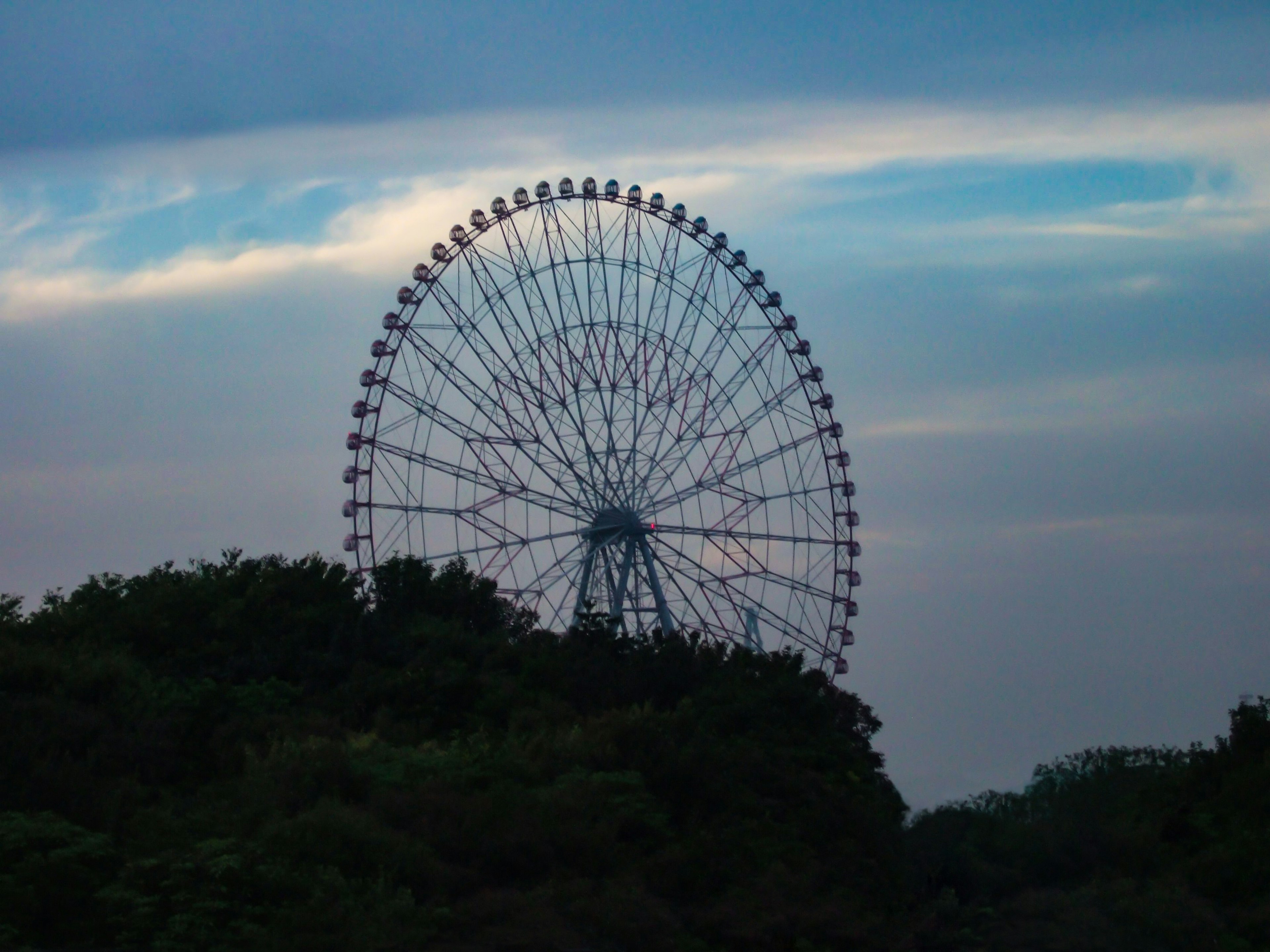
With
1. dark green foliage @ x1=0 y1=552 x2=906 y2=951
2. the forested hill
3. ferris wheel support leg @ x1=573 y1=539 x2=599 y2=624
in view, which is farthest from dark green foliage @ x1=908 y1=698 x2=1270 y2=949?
ferris wheel support leg @ x1=573 y1=539 x2=599 y2=624

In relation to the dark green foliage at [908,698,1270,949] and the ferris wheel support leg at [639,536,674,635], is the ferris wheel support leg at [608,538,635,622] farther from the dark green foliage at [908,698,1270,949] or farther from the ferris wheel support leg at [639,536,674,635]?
the dark green foliage at [908,698,1270,949]

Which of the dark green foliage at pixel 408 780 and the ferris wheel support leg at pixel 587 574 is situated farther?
the ferris wheel support leg at pixel 587 574

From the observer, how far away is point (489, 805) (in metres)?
28.6

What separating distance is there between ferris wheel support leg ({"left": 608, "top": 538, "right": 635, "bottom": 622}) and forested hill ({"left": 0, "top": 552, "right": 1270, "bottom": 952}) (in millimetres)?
2884

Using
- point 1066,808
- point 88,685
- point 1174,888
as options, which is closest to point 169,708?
point 88,685

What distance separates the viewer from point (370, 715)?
3644cm

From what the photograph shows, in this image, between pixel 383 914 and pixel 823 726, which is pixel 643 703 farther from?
pixel 383 914

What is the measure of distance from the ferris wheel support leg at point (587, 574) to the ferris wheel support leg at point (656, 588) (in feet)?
4.48

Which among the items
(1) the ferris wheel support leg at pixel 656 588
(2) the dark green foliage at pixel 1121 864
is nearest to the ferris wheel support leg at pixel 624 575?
(1) the ferris wheel support leg at pixel 656 588

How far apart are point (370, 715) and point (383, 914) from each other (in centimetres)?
1260

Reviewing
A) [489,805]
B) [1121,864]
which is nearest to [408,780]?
[489,805]

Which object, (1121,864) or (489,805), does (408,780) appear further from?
(1121,864)

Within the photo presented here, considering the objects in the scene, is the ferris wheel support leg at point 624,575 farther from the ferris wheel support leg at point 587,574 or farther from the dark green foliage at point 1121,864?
the dark green foliage at point 1121,864

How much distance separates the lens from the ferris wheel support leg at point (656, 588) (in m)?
46.2
